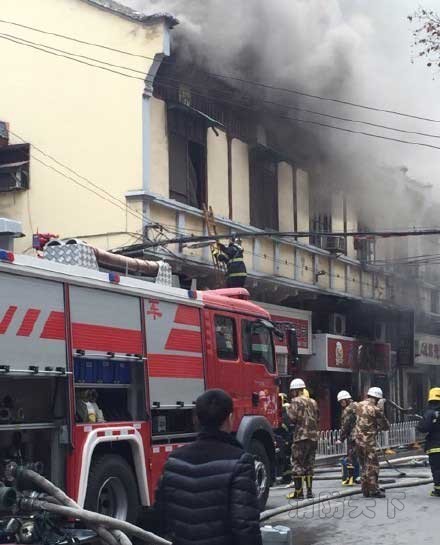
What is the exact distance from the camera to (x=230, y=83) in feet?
58.4

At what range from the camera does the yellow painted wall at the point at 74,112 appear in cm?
1545

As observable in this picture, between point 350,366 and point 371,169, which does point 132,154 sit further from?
point 350,366

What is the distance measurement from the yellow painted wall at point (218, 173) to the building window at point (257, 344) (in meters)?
6.41

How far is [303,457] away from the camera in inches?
449

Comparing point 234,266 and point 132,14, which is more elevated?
point 132,14

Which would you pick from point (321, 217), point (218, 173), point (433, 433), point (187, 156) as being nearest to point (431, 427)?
point (433, 433)

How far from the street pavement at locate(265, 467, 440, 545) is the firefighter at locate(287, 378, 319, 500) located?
1.04 ft

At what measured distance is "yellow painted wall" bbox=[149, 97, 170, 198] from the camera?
15680 mm

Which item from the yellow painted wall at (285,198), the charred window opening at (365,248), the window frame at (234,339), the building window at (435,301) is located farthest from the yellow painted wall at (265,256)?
the building window at (435,301)

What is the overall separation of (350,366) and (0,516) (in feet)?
54.9

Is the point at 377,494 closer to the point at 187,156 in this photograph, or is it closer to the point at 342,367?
the point at 187,156

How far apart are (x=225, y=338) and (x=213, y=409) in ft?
20.4

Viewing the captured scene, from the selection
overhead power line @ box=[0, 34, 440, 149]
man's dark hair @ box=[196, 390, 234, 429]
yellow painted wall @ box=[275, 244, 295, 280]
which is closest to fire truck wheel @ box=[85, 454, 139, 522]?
man's dark hair @ box=[196, 390, 234, 429]

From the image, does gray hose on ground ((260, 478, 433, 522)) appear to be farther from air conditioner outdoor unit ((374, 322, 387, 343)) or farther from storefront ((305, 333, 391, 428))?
air conditioner outdoor unit ((374, 322, 387, 343))
